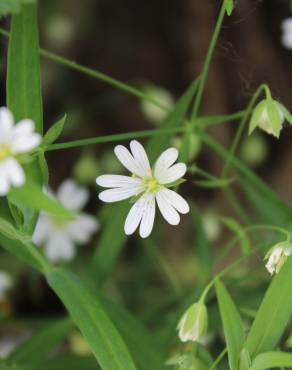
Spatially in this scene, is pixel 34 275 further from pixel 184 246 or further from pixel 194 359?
pixel 194 359

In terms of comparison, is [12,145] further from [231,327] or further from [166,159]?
[231,327]

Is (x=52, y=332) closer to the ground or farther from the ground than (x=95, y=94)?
closer to the ground

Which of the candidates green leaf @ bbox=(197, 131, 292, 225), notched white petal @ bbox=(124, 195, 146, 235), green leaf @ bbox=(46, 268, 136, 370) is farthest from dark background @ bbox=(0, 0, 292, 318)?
notched white petal @ bbox=(124, 195, 146, 235)

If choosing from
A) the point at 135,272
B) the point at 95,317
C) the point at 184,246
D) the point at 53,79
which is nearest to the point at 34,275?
the point at 135,272

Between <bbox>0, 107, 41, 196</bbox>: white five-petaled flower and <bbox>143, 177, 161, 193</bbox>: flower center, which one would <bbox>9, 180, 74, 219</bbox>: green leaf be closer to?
<bbox>0, 107, 41, 196</bbox>: white five-petaled flower

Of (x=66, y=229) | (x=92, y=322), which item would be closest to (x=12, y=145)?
(x=92, y=322)

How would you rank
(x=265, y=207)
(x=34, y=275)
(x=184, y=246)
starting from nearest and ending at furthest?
(x=265, y=207), (x=34, y=275), (x=184, y=246)

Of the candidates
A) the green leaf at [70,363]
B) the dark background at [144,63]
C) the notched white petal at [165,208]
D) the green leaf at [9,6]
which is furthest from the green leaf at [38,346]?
the dark background at [144,63]
